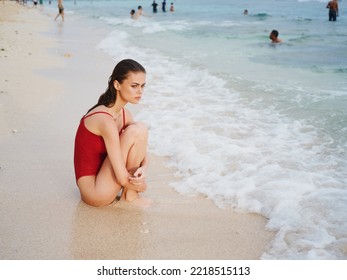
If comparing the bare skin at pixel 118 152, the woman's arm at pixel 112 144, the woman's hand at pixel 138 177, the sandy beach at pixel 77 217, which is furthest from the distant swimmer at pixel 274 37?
the woman's arm at pixel 112 144

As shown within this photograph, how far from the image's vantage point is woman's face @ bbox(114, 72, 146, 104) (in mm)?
2944

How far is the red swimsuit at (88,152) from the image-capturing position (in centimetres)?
296

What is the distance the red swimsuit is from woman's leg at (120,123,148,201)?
166 mm

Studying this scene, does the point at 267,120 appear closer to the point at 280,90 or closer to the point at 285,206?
the point at 280,90

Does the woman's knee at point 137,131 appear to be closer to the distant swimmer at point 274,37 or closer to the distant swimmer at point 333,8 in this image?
the distant swimmer at point 274,37

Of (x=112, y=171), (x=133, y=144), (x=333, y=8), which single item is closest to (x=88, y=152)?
(x=112, y=171)

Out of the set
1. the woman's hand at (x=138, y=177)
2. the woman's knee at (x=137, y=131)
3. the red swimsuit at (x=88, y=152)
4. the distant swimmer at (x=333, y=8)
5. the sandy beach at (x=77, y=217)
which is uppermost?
the distant swimmer at (x=333, y=8)

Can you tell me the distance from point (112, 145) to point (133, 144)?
228 millimetres

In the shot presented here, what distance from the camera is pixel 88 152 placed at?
118 inches

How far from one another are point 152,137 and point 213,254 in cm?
247

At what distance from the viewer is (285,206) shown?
3.19 m

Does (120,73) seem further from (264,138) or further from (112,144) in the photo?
(264,138)

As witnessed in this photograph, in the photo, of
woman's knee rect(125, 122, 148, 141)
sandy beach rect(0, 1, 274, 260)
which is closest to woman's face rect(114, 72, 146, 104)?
woman's knee rect(125, 122, 148, 141)

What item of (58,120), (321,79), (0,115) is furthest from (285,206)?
(321,79)
